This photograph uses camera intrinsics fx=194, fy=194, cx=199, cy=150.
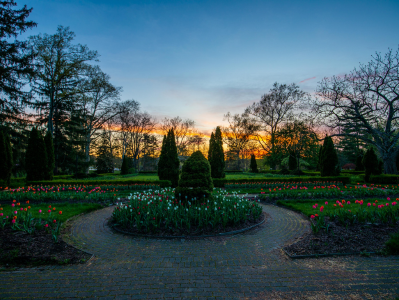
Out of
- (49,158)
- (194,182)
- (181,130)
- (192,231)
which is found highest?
(181,130)

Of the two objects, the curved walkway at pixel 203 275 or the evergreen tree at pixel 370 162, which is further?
the evergreen tree at pixel 370 162

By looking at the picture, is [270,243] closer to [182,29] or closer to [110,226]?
[110,226]

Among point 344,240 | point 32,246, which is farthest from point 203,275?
point 32,246

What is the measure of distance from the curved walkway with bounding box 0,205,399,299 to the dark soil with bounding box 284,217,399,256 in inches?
11.1

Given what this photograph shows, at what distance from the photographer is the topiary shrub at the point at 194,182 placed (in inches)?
266

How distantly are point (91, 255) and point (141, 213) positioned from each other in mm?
1872

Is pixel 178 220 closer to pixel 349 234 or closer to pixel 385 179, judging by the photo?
pixel 349 234

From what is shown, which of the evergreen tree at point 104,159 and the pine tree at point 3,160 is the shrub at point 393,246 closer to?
the pine tree at point 3,160

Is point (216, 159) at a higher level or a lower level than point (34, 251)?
higher

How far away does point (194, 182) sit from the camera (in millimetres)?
6777

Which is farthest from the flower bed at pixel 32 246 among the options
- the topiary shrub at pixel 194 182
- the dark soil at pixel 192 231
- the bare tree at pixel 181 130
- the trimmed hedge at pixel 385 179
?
the bare tree at pixel 181 130

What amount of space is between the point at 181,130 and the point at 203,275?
1337 inches

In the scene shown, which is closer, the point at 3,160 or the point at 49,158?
the point at 3,160

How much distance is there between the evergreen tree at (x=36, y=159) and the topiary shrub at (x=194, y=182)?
498 inches
